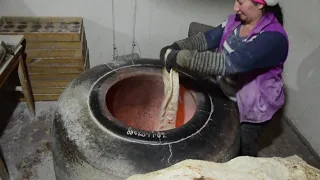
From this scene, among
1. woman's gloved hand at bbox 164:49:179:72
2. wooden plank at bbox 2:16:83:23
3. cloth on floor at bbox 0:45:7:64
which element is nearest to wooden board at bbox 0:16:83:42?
wooden plank at bbox 2:16:83:23

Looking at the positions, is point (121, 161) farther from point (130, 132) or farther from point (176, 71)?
point (176, 71)

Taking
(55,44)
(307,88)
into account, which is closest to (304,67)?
(307,88)

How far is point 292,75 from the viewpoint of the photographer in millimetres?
3018

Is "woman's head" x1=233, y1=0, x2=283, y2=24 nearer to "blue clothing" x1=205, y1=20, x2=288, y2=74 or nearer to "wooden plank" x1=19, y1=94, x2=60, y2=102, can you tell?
"blue clothing" x1=205, y1=20, x2=288, y2=74

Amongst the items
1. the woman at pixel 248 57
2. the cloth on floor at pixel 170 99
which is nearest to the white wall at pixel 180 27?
the woman at pixel 248 57

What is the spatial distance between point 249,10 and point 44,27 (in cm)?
216

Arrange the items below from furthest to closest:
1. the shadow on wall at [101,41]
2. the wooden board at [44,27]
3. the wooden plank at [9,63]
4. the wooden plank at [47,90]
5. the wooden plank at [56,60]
→ 1. the shadow on wall at [101,41]
2. the wooden plank at [47,90]
3. the wooden plank at [56,60]
4. the wooden board at [44,27]
5. the wooden plank at [9,63]

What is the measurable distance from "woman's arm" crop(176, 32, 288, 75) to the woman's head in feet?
0.50

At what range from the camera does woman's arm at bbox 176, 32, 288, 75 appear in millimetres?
1605

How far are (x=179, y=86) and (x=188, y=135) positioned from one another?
48 cm

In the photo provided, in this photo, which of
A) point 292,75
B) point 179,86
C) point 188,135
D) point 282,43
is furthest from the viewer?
point 292,75

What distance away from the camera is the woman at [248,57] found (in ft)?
5.35

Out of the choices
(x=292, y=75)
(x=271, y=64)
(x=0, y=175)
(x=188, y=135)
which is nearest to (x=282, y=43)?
(x=271, y=64)

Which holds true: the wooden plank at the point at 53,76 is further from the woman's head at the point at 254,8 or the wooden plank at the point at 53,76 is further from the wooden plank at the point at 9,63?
the woman's head at the point at 254,8
